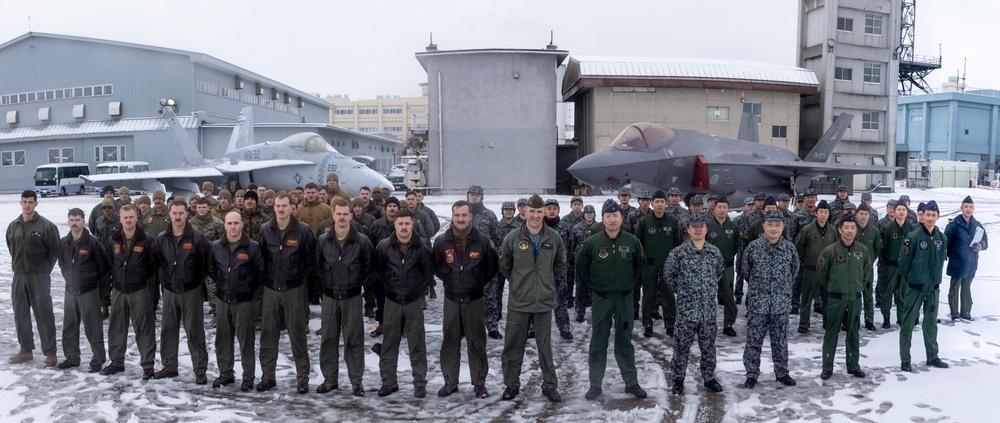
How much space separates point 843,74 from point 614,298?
3389cm

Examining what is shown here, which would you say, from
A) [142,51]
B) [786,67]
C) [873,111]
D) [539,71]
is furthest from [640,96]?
[142,51]

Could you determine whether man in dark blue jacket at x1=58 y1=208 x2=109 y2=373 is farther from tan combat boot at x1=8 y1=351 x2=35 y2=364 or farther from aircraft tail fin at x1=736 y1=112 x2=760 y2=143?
aircraft tail fin at x1=736 y1=112 x2=760 y2=143

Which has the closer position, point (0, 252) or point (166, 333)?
point (166, 333)

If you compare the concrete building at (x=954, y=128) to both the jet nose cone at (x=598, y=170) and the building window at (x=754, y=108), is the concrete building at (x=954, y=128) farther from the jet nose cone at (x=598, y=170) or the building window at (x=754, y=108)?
the jet nose cone at (x=598, y=170)

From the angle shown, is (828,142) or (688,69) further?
(688,69)

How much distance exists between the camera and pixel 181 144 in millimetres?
23516

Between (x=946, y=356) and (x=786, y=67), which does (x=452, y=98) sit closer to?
(x=786, y=67)

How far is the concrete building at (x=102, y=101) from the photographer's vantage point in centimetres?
3731

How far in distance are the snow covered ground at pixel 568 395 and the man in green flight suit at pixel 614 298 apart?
266 mm

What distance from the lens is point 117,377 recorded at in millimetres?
6094

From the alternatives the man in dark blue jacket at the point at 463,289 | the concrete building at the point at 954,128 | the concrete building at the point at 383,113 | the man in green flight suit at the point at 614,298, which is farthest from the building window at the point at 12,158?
the concrete building at the point at 954,128

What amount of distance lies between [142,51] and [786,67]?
1473 inches

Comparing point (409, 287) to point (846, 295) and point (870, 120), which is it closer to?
point (846, 295)

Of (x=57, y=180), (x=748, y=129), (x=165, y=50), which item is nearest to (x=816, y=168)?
(x=748, y=129)
